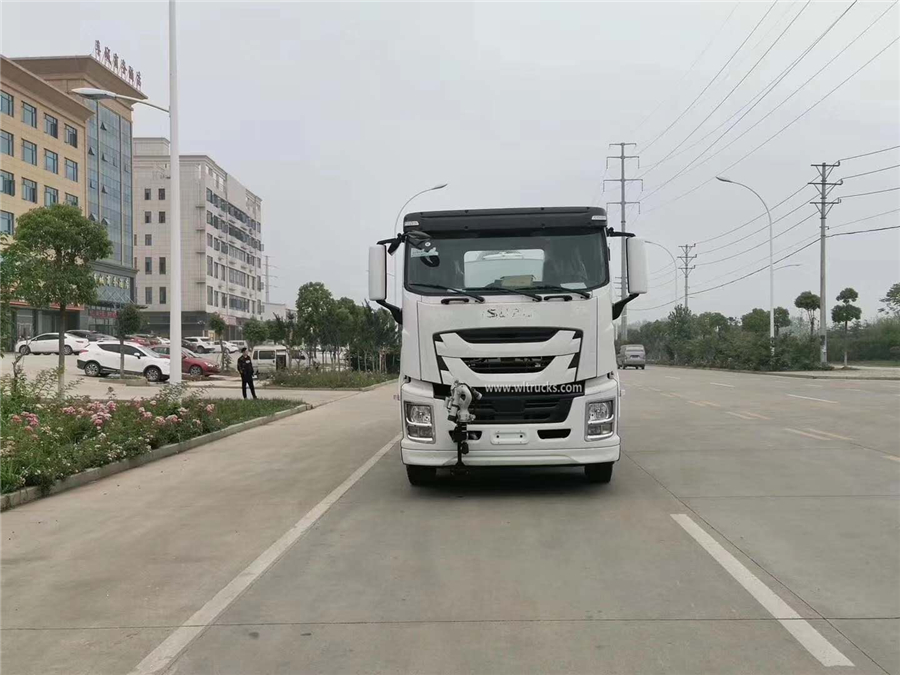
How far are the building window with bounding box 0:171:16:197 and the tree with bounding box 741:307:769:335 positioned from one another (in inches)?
2494

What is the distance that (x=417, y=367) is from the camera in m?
8.04

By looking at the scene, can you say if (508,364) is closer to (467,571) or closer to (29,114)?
(467,571)

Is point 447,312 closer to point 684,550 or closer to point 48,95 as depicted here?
point 684,550

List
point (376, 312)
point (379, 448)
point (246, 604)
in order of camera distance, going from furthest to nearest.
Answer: point (376, 312)
point (379, 448)
point (246, 604)

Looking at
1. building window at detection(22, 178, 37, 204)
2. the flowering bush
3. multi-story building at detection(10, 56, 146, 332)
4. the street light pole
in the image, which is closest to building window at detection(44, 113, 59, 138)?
multi-story building at detection(10, 56, 146, 332)

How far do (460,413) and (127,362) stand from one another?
3020 centimetres

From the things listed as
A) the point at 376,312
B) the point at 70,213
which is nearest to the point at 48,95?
the point at 376,312

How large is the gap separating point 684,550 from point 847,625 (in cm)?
166

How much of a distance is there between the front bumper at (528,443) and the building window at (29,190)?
59.2 metres

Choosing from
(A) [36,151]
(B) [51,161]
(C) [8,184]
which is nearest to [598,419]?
(C) [8,184]

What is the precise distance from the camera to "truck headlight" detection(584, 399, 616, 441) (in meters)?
7.93

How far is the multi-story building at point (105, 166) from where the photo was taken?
66.1 metres

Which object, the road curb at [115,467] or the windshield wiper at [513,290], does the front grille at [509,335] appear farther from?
the road curb at [115,467]

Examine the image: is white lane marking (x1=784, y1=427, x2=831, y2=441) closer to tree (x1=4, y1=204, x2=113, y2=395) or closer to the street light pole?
the street light pole
